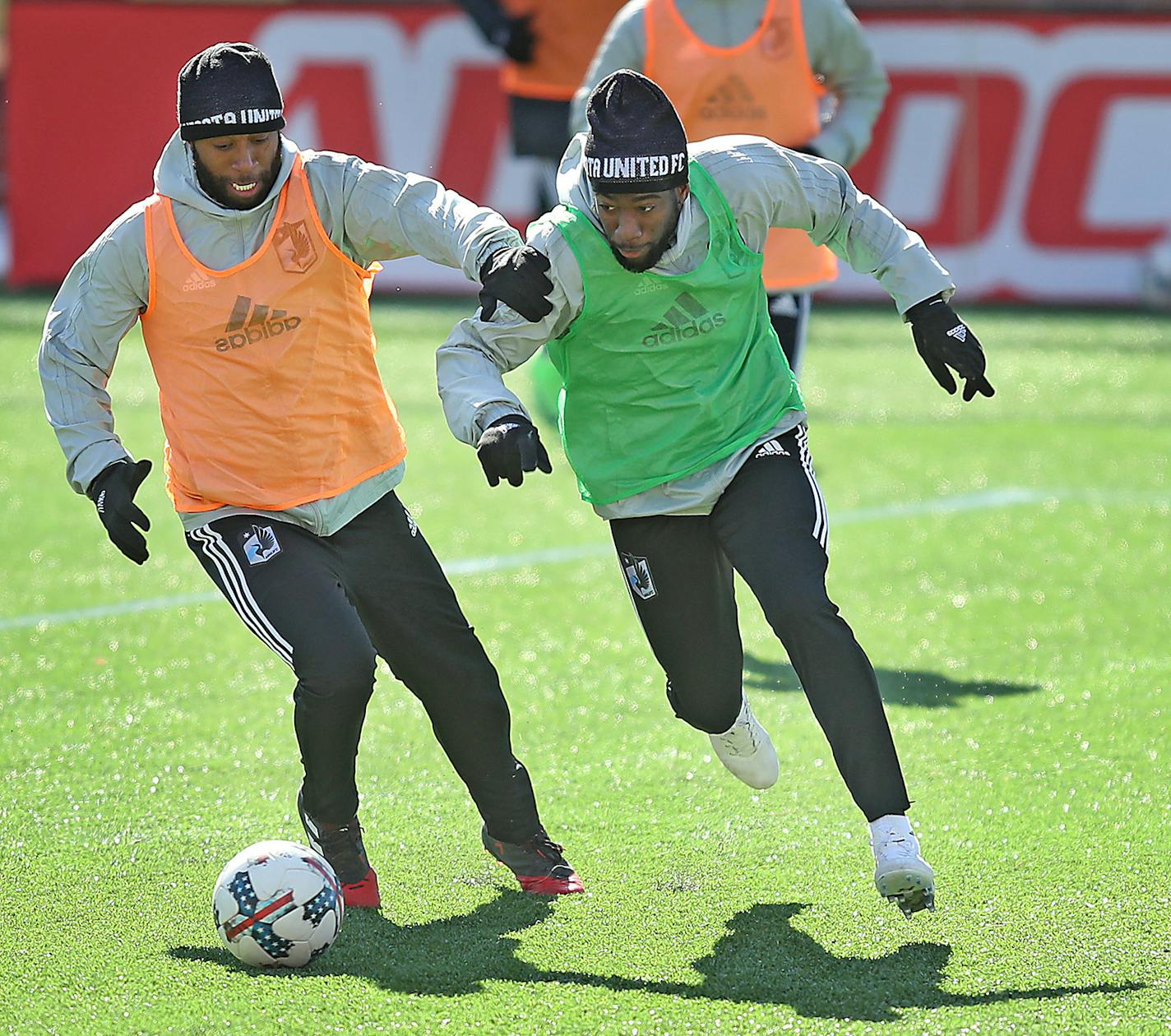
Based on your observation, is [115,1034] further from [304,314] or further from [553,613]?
[553,613]

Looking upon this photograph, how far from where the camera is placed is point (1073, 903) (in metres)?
4.44

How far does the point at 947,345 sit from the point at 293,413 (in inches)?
64.3

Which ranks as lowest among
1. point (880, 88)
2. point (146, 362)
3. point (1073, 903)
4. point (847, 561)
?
point (146, 362)

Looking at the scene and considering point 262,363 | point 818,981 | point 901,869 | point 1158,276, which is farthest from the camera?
point 1158,276

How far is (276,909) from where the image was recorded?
410 cm


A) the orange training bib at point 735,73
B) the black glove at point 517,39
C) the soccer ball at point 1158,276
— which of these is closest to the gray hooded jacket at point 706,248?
the orange training bib at point 735,73

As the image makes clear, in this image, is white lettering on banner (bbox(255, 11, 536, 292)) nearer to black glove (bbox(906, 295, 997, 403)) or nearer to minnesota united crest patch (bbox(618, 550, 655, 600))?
minnesota united crest patch (bbox(618, 550, 655, 600))

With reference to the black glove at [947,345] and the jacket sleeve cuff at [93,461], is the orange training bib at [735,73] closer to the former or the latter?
the black glove at [947,345]

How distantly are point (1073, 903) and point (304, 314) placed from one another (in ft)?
7.69

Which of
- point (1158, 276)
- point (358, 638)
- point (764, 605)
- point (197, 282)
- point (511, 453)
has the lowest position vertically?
point (1158, 276)

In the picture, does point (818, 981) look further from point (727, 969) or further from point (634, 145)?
point (634, 145)

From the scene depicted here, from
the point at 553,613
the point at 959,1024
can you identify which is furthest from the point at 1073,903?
the point at 553,613

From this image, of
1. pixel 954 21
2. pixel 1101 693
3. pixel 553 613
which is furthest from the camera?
pixel 954 21

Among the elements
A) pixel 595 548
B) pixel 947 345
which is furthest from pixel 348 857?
pixel 595 548
